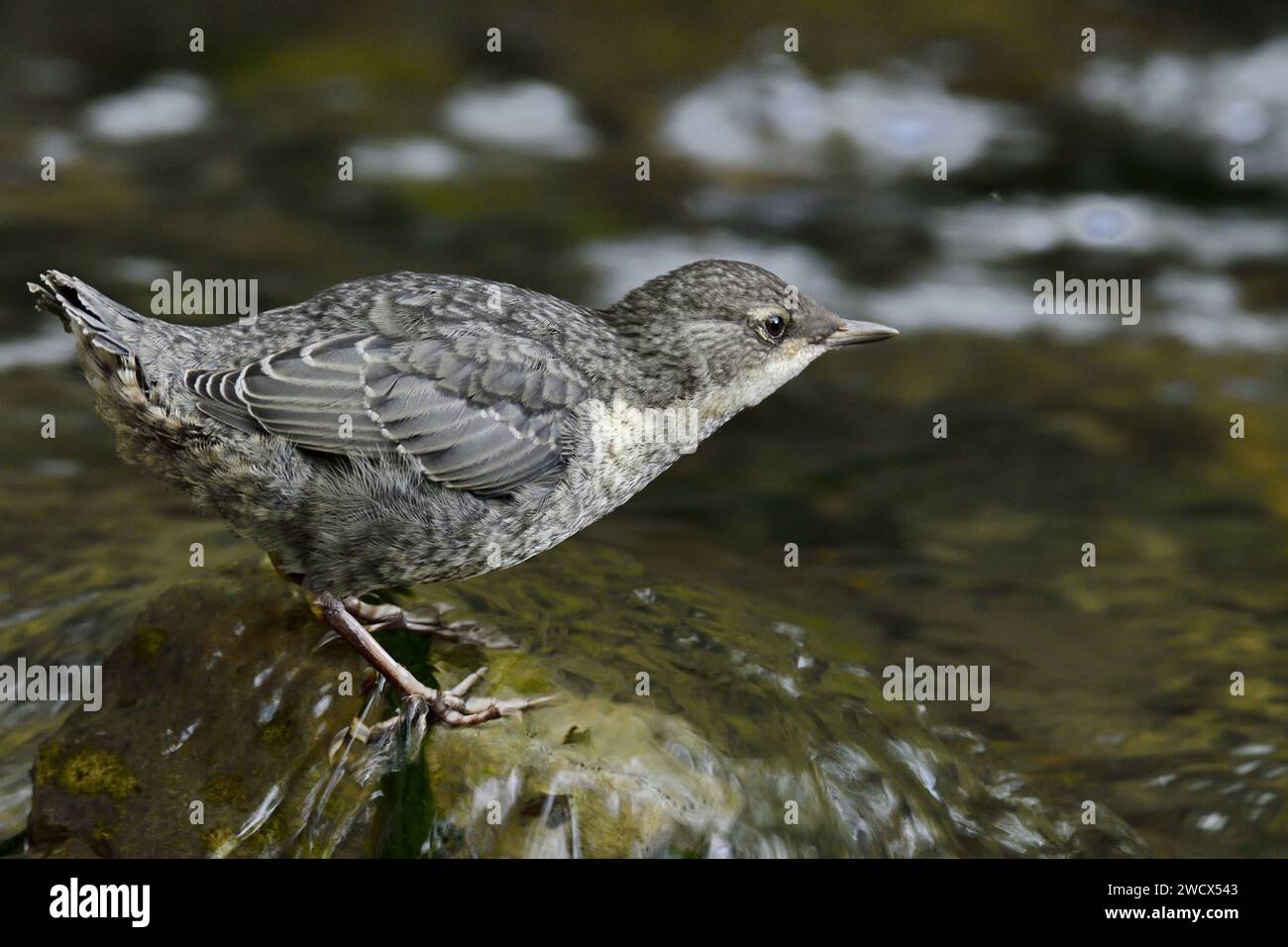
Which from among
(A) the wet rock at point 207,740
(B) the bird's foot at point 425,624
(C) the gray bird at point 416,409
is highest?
(C) the gray bird at point 416,409

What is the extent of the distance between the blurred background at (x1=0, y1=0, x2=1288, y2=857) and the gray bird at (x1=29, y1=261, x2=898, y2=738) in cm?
47

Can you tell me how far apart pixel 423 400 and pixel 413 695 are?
0.88 m

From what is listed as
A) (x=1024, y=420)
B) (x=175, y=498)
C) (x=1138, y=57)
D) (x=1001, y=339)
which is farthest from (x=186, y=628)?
(x=1138, y=57)

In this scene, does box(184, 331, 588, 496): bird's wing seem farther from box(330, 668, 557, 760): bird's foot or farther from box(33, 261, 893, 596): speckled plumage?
box(330, 668, 557, 760): bird's foot

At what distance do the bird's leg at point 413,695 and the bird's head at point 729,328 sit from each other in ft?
3.96

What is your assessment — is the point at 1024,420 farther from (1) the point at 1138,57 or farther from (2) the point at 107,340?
(2) the point at 107,340

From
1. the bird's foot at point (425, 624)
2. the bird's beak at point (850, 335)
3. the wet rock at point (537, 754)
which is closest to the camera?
the wet rock at point (537, 754)

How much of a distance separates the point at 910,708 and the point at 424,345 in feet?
Answer: 7.31

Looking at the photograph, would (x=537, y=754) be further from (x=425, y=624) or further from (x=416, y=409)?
(x=416, y=409)

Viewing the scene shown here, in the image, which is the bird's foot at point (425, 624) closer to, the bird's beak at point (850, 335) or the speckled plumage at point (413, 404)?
the speckled plumage at point (413, 404)

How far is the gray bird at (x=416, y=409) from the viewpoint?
3961 mm

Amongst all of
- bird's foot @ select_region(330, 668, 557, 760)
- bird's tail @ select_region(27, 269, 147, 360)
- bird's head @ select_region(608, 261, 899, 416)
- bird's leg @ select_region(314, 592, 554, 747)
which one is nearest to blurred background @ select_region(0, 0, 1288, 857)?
bird's leg @ select_region(314, 592, 554, 747)

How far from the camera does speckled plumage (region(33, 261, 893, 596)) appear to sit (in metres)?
3.96

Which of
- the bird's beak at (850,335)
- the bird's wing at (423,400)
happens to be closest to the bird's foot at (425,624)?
the bird's wing at (423,400)
